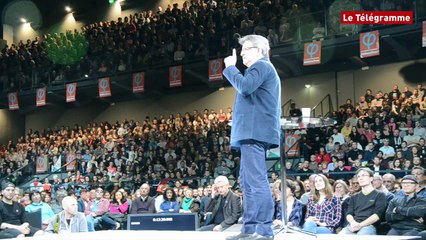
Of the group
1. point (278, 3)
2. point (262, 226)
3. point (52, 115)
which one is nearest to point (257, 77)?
point (262, 226)

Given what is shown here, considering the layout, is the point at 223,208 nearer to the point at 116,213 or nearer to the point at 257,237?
the point at 116,213

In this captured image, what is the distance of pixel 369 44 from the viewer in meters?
16.3

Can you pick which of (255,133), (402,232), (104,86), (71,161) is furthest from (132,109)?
(255,133)

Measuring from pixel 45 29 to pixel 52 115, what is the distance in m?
4.54

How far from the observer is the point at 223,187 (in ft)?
29.7

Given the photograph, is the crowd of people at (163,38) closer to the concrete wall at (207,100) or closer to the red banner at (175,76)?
the red banner at (175,76)

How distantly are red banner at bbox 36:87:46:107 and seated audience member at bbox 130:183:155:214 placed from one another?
1297 centimetres

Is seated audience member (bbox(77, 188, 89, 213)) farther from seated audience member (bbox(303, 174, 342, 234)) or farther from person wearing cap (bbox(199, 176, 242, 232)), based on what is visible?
seated audience member (bbox(303, 174, 342, 234))

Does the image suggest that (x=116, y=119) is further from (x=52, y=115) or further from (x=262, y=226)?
(x=262, y=226)

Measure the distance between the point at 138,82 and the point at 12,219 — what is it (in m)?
13.0

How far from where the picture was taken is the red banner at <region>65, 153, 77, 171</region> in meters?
20.9

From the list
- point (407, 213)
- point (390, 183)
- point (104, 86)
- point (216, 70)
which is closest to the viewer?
point (407, 213)

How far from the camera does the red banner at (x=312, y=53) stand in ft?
55.9

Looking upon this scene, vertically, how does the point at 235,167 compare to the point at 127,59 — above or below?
below
